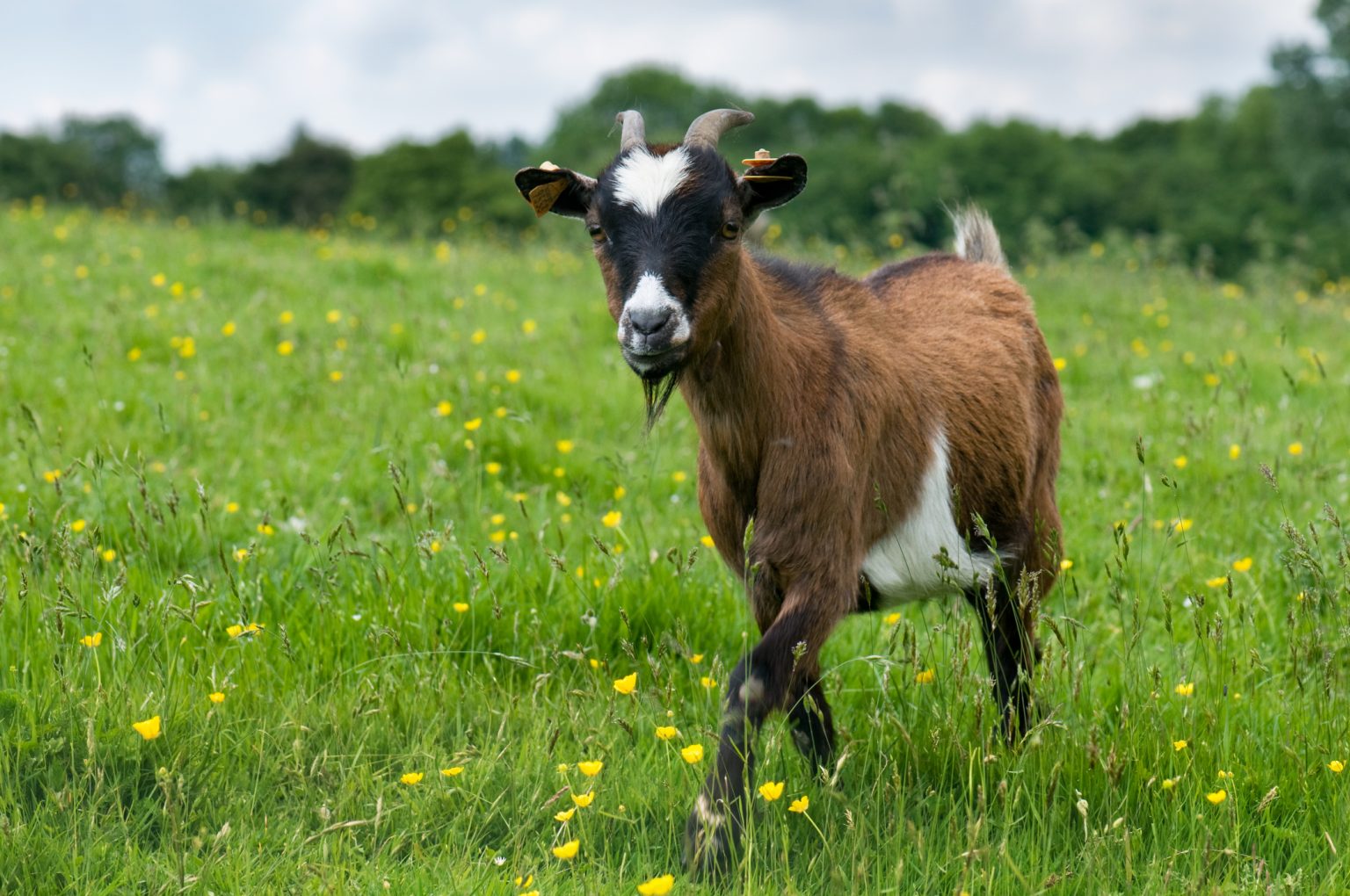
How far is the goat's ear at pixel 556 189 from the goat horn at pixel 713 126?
0.30 m

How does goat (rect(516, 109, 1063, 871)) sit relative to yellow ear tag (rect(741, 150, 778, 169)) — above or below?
below

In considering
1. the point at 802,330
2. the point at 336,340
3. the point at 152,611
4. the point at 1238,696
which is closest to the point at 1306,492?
the point at 1238,696

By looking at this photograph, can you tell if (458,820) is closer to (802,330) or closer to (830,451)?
(830,451)

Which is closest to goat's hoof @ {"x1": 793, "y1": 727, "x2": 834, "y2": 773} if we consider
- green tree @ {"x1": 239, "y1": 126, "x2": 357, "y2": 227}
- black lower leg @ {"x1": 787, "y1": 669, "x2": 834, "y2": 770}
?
black lower leg @ {"x1": 787, "y1": 669, "x2": 834, "y2": 770}

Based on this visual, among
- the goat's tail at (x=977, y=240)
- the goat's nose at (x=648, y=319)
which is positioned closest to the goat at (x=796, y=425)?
the goat's nose at (x=648, y=319)

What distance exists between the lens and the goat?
9.38 ft

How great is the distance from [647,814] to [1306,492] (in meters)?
3.67

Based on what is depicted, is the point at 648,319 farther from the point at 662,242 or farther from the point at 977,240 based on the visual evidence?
the point at 977,240

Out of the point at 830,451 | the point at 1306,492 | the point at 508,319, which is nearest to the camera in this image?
the point at 830,451

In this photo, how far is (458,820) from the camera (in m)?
2.81

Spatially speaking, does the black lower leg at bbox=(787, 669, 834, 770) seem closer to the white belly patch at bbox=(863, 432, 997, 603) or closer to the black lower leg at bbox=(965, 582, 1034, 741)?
the white belly patch at bbox=(863, 432, 997, 603)

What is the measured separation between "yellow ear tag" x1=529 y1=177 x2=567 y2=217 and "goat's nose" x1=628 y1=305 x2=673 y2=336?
601 mm

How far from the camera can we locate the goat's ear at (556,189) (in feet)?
10.4

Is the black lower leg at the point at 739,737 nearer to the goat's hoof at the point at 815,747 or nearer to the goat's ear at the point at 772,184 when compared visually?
the goat's hoof at the point at 815,747
